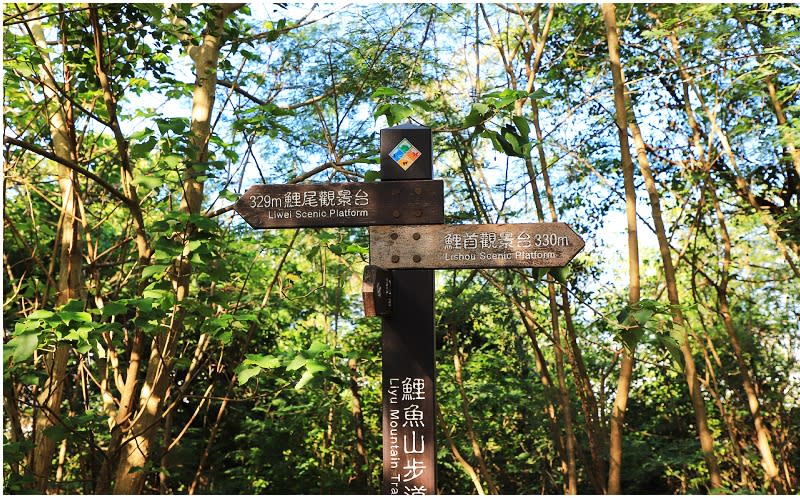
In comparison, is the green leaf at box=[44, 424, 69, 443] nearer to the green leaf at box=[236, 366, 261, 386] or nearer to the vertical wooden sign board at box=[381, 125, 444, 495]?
the green leaf at box=[236, 366, 261, 386]

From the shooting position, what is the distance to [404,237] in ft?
6.59

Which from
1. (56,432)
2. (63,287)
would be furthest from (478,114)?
(63,287)

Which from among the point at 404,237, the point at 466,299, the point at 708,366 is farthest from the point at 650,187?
the point at 404,237

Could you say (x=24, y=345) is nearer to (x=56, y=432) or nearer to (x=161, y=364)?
(x=56, y=432)

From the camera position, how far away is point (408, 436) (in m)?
1.99

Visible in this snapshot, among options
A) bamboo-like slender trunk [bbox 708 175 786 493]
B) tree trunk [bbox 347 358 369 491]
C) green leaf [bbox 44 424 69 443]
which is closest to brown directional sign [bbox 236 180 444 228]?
green leaf [bbox 44 424 69 443]

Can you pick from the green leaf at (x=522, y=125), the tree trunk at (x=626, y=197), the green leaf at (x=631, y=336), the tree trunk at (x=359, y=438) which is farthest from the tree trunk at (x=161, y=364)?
the tree trunk at (x=359, y=438)

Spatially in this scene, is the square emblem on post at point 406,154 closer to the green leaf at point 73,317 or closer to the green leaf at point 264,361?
the green leaf at point 264,361

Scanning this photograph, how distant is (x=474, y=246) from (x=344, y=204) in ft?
1.30

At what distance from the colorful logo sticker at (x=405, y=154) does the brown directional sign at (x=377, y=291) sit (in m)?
0.32

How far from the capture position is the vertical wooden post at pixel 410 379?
198 cm

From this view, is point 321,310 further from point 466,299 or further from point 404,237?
point 404,237

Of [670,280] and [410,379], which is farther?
[670,280]

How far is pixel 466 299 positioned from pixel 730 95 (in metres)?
2.13
